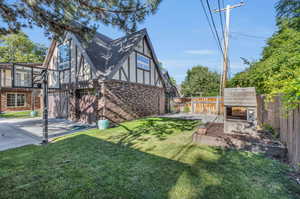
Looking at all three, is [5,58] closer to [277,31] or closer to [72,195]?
[72,195]

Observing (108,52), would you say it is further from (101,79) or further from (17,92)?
(17,92)

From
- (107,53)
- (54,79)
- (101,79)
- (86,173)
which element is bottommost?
(86,173)

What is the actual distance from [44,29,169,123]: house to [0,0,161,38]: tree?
A: 2959 mm

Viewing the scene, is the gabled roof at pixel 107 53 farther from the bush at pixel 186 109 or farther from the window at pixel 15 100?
the window at pixel 15 100

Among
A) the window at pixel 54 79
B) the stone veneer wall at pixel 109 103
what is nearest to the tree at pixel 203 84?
the stone veneer wall at pixel 109 103

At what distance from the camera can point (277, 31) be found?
25.9ft

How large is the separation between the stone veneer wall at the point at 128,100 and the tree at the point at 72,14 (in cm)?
391

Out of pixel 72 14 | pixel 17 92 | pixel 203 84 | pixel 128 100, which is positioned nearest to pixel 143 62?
pixel 128 100

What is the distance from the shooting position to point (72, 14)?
4371mm

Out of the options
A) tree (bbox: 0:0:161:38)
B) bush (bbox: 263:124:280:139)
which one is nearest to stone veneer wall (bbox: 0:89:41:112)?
tree (bbox: 0:0:161:38)

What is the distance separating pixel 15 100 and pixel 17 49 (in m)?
14.0

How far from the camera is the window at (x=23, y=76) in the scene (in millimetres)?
7170

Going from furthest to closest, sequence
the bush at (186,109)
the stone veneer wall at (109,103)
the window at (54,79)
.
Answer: the bush at (186,109) < the window at (54,79) < the stone veneer wall at (109,103)

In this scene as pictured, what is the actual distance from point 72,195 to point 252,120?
5.57 m
